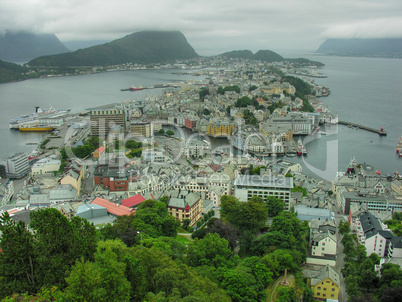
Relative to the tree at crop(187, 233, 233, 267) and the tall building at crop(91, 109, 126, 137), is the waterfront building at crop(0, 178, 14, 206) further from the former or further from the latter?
the tall building at crop(91, 109, 126, 137)

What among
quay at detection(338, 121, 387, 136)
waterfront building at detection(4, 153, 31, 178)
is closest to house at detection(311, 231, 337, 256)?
waterfront building at detection(4, 153, 31, 178)

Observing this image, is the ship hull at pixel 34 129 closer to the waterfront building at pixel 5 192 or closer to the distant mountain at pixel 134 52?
the waterfront building at pixel 5 192

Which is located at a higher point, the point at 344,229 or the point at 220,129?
the point at 220,129

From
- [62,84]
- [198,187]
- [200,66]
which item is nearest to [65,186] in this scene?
[198,187]

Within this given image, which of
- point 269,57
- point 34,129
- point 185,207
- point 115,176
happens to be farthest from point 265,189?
point 269,57

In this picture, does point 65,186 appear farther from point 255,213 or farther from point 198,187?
point 255,213

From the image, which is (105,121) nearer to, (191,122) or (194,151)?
(191,122)

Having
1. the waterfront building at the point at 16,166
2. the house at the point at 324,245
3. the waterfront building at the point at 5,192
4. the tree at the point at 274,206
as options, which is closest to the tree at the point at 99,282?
the house at the point at 324,245
